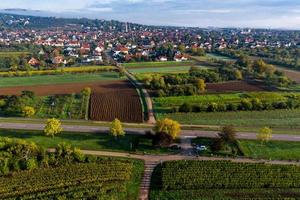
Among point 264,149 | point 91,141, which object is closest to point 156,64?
point 91,141

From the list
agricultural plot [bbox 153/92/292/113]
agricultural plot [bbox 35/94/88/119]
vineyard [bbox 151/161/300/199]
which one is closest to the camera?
vineyard [bbox 151/161/300/199]

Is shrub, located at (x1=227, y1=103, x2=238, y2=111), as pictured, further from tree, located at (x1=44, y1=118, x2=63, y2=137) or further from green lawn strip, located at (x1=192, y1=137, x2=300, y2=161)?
tree, located at (x1=44, y1=118, x2=63, y2=137)

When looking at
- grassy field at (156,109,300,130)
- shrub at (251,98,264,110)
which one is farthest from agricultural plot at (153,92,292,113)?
grassy field at (156,109,300,130)

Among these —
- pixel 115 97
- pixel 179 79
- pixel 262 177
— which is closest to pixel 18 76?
pixel 115 97

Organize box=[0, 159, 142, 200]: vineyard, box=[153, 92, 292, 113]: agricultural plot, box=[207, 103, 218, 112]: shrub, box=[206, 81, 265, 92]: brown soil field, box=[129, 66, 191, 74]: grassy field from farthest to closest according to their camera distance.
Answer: box=[129, 66, 191, 74]: grassy field, box=[206, 81, 265, 92]: brown soil field, box=[153, 92, 292, 113]: agricultural plot, box=[207, 103, 218, 112]: shrub, box=[0, 159, 142, 200]: vineyard

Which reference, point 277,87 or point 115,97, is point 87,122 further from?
point 277,87

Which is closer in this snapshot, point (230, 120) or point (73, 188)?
point (73, 188)
